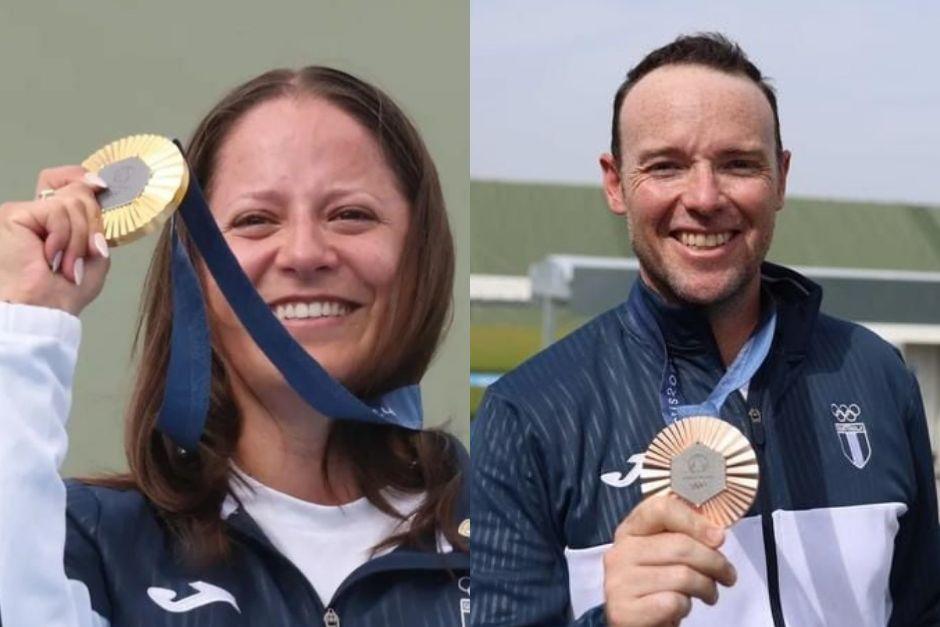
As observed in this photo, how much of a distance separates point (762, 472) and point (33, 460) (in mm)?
1041

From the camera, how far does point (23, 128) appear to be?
183cm

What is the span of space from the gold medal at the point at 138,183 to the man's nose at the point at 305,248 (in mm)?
201

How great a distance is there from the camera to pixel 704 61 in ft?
7.39

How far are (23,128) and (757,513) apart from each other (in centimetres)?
109

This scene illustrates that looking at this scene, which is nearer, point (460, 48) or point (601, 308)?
point (460, 48)

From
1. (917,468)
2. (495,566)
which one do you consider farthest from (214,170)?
(917,468)

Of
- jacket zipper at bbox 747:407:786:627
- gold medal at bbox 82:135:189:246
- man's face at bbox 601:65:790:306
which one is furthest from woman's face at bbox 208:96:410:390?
jacket zipper at bbox 747:407:786:627

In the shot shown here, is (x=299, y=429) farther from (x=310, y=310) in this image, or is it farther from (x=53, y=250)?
(x=53, y=250)

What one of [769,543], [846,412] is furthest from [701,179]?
[769,543]

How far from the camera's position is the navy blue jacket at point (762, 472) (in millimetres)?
2145

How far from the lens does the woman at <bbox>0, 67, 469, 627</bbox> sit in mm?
1806

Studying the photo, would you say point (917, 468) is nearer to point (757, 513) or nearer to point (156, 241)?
point (757, 513)

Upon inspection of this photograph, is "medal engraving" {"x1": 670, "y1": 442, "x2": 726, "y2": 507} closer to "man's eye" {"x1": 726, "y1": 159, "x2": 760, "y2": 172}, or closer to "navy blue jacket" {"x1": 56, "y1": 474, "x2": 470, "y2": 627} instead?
"navy blue jacket" {"x1": 56, "y1": 474, "x2": 470, "y2": 627}

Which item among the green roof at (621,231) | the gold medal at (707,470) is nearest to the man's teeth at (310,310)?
the gold medal at (707,470)
